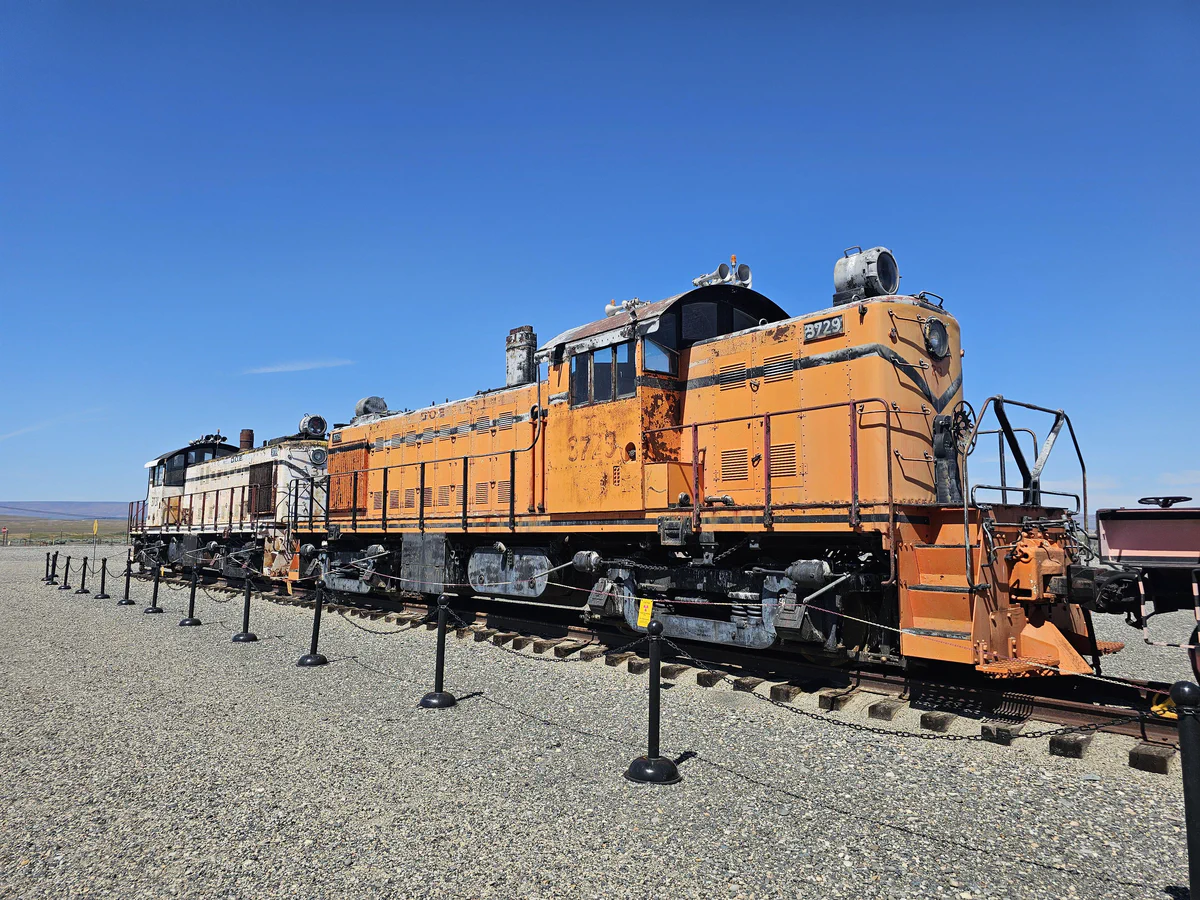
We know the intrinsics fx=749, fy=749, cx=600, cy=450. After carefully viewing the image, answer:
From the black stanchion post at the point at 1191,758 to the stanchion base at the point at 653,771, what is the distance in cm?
282

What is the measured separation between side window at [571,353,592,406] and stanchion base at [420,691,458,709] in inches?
152

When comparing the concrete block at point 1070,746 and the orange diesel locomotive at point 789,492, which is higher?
the orange diesel locomotive at point 789,492

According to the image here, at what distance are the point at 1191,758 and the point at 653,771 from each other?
3012 millimetres

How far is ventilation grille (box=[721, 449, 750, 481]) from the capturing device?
8.19 m

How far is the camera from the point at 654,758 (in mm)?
5086

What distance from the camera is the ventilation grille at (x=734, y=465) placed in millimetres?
8188

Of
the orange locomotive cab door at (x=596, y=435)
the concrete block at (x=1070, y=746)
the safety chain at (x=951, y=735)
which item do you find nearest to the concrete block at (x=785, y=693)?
the safety chain at (x=951, y=735)

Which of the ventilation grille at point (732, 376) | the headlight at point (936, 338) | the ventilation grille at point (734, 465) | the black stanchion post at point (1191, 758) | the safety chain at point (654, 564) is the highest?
the headlight at point (936, 338)

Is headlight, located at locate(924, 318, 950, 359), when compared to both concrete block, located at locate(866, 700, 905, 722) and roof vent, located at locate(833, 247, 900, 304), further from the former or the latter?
concrete block, located at locate(866, 700, 905, 722)

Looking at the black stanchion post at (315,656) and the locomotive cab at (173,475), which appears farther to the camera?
the locomotive cab at (173,475)

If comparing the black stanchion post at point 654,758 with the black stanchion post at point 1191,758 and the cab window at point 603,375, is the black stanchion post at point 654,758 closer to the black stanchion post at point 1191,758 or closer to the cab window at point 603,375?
the black stanchion post at point 1191,758

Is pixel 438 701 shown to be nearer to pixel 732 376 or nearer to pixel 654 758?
pixel 654 758

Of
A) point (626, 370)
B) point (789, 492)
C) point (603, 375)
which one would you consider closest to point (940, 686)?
point (789, 492)

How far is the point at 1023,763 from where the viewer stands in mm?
5328
